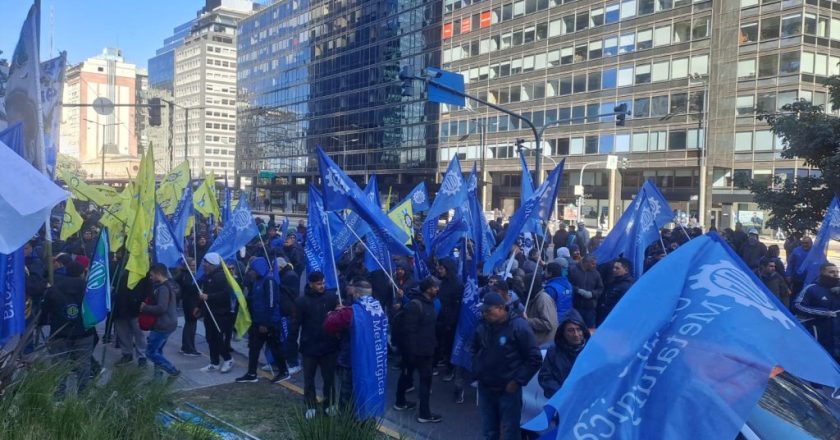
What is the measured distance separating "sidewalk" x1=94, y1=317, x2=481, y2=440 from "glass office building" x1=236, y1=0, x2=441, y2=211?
49.4 m

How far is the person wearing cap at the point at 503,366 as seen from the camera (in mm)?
5602

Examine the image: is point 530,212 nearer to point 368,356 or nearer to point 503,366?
point 368,356

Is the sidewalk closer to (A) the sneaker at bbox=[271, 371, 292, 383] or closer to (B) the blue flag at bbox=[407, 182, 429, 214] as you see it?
(A) the sneaker at bbox=[271, 371, 292, 383]

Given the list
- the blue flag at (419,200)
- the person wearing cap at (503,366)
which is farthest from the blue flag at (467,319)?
the blue flag at (419,200)

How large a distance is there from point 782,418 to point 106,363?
28.3 feet

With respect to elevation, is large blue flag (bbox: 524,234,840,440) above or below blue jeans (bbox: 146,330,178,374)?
above

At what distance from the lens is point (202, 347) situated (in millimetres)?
10320

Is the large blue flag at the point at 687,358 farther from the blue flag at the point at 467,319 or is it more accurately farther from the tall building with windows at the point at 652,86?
the tall building with windows at the point at 652,86

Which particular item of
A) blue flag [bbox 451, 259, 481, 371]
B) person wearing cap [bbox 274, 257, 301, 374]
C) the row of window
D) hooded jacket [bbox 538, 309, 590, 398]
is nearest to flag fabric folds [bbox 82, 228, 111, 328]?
person wearing cap [bbox 274, 257, 301, 374]

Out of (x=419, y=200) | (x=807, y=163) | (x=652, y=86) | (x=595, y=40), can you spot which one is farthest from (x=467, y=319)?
(x=595, y=40)

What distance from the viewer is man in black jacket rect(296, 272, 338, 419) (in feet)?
22.7

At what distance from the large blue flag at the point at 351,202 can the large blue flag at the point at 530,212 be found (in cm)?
160

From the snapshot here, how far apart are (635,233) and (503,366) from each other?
5838 millimetres

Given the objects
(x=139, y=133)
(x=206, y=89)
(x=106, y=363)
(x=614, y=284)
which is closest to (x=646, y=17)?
(x=614, y=284)
